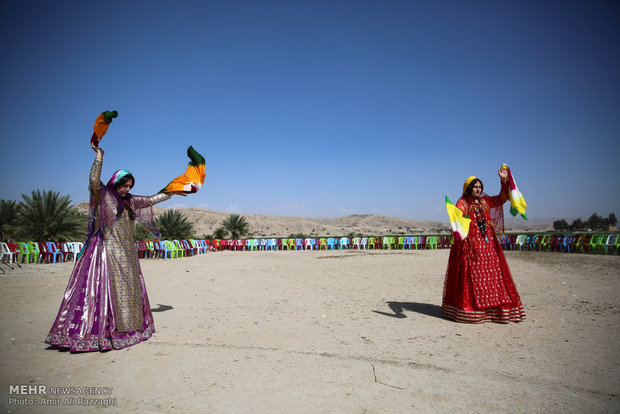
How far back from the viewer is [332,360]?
A: 3.91 m

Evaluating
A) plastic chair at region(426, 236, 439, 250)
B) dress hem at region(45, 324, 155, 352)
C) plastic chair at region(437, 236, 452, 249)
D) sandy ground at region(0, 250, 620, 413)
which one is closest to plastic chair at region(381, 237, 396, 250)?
plastic chair at region(426, 236, 439, 250)

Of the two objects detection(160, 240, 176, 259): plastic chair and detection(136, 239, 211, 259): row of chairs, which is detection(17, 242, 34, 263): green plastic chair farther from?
detection(160, 240, 176, 259): plastic chair

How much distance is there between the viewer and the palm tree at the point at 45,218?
17.1m

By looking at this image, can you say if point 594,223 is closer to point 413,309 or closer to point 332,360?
point 413,309

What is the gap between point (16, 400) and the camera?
294 cm

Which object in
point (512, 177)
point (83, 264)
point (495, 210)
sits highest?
point (512, 177)

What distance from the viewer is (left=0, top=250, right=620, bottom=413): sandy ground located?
295 cm

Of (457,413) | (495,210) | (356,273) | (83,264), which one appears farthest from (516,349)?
(356,273)

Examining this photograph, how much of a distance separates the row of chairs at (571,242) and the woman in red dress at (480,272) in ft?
45.5

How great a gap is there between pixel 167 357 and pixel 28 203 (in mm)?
18229

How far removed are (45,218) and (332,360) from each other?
19.2 m

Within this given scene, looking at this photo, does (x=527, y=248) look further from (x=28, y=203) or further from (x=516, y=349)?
(x=28, y=203)

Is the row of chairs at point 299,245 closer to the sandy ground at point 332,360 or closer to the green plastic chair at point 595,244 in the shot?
the green plastic chair at point 595,244

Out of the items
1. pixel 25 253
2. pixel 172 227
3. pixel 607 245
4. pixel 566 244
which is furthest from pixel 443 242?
pixel 25 253
